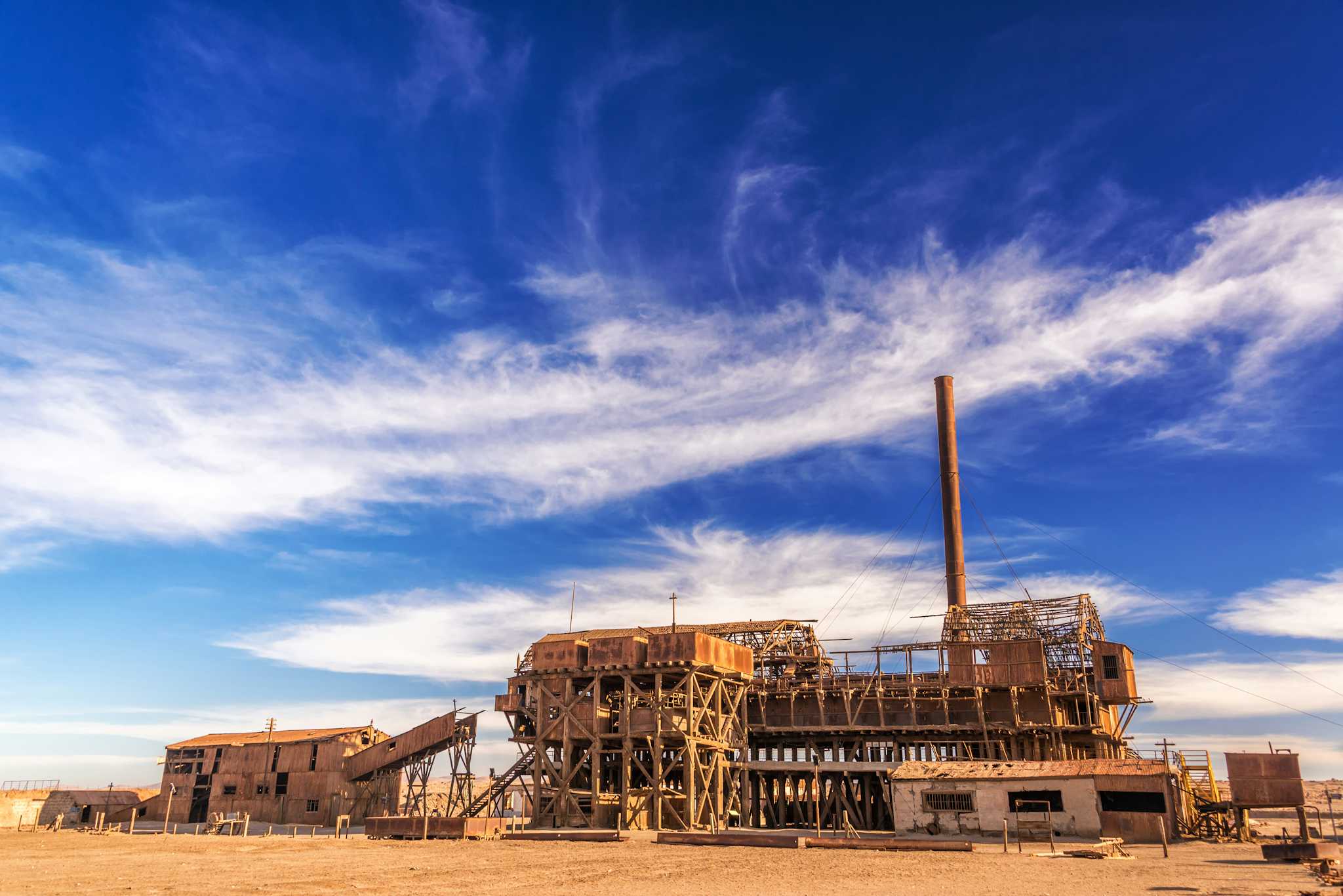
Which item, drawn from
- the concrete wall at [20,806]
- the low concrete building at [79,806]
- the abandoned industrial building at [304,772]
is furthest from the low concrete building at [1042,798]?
the concrete wall at [20,806]

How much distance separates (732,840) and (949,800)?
37.6ft

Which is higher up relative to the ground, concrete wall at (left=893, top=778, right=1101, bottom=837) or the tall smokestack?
the tall smokestack

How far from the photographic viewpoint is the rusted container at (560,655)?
50.0 m

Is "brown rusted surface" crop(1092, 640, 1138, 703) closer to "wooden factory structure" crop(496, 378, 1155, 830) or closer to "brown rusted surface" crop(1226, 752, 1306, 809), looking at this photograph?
"wooden factory structure" crop(496, 378, 1155, 830)

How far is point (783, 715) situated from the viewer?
5878 centimetres

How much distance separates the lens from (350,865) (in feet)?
91.8

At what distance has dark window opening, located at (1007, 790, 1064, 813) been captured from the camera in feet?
131

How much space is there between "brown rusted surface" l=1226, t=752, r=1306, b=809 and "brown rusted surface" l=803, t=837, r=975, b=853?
14.7m

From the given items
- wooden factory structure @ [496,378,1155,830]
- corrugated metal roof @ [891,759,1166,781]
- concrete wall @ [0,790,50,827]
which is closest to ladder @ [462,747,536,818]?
Result: wooden factory structure @ [496,378,1155,830]

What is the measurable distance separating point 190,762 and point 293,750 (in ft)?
39.8

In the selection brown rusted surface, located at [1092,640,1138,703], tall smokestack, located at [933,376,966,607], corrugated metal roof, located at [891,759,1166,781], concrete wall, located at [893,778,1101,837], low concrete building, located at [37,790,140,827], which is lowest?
low concrete building, located at [37,790,140,827]

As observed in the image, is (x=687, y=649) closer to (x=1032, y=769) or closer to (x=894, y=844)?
(x=894, y=844)

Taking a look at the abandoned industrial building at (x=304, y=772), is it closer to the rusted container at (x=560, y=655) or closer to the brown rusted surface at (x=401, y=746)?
the brown rusted surface at (x=401, y=746)

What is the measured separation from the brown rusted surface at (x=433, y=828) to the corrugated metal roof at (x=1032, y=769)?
18825mm
